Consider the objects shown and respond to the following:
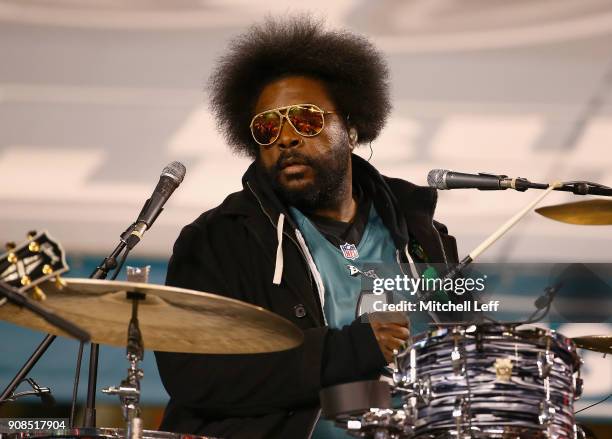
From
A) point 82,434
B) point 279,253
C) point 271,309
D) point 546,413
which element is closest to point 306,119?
point 279,253

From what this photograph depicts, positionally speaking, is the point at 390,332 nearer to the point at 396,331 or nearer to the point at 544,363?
the point at 396,331

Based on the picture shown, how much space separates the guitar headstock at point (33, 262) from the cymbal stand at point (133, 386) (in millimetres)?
359

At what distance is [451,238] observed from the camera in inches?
191

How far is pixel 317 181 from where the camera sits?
4551mm

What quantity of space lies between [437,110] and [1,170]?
2017 mm

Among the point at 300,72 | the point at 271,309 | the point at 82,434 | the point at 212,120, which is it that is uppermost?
the point at 212,120

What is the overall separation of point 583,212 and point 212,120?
203 cm

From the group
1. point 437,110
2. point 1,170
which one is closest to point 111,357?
point 1,170

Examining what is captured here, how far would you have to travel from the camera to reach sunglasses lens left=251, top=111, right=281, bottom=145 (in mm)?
4480

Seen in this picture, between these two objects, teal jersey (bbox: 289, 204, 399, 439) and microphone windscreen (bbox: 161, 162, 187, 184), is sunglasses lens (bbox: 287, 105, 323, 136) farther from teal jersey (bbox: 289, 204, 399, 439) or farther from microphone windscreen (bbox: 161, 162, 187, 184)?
microphone windscreen (bbox: 161, 162, 187, 184)

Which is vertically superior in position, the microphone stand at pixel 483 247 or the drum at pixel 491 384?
the microphone stand at pixel 483 247

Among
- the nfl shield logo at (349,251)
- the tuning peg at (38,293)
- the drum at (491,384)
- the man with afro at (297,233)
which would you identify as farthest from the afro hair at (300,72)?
the tuning peg at (38,293)

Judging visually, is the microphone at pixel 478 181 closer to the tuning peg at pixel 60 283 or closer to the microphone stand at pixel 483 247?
the microphone stand at pixel 483 247

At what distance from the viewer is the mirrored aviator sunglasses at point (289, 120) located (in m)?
4.48
